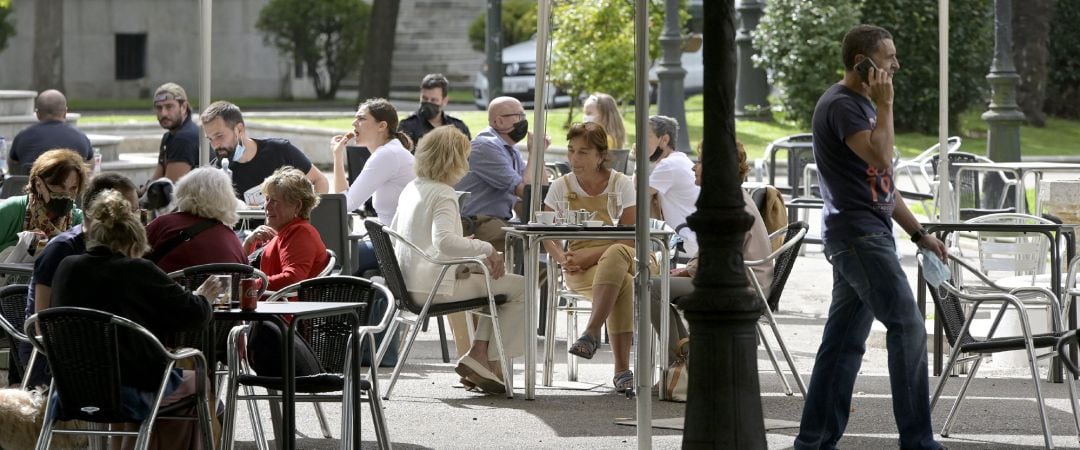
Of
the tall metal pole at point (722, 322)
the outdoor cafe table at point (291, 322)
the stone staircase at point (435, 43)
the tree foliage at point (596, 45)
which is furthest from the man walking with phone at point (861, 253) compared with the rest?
the stone staircase at point (435, 43)

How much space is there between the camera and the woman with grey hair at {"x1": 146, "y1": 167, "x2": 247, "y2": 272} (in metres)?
6.85

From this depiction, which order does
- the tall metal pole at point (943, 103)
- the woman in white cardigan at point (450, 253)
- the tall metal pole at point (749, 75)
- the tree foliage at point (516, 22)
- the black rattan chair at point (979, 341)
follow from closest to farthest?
the black rattan chair at point (979, 341) → the woman in white cardigan at point (450, 253) → the tall metal pole at point (943, 103) → the tall metal pole at point (749, 75) → the tree foliage at point (516, 22)

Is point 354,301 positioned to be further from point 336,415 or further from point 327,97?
point 327,97

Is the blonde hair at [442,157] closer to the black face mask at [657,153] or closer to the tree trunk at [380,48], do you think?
the black face mask at [657,153]

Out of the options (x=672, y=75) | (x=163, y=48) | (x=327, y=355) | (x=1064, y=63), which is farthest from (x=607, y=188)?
(x=163, y=48)

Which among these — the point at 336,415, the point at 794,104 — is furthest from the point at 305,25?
the point at 336,415

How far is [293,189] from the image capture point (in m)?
7.60

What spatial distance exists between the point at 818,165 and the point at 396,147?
4232mm

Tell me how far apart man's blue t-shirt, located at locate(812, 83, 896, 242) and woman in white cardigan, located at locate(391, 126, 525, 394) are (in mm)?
2324

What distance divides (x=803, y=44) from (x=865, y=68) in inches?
724

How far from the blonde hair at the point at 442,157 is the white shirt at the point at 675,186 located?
1.82 meters

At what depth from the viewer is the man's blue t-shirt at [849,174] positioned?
6.36 m

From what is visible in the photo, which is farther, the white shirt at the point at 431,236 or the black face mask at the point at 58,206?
the white shirt at the point at 431,236

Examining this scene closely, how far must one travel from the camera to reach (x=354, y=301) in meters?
6.68
